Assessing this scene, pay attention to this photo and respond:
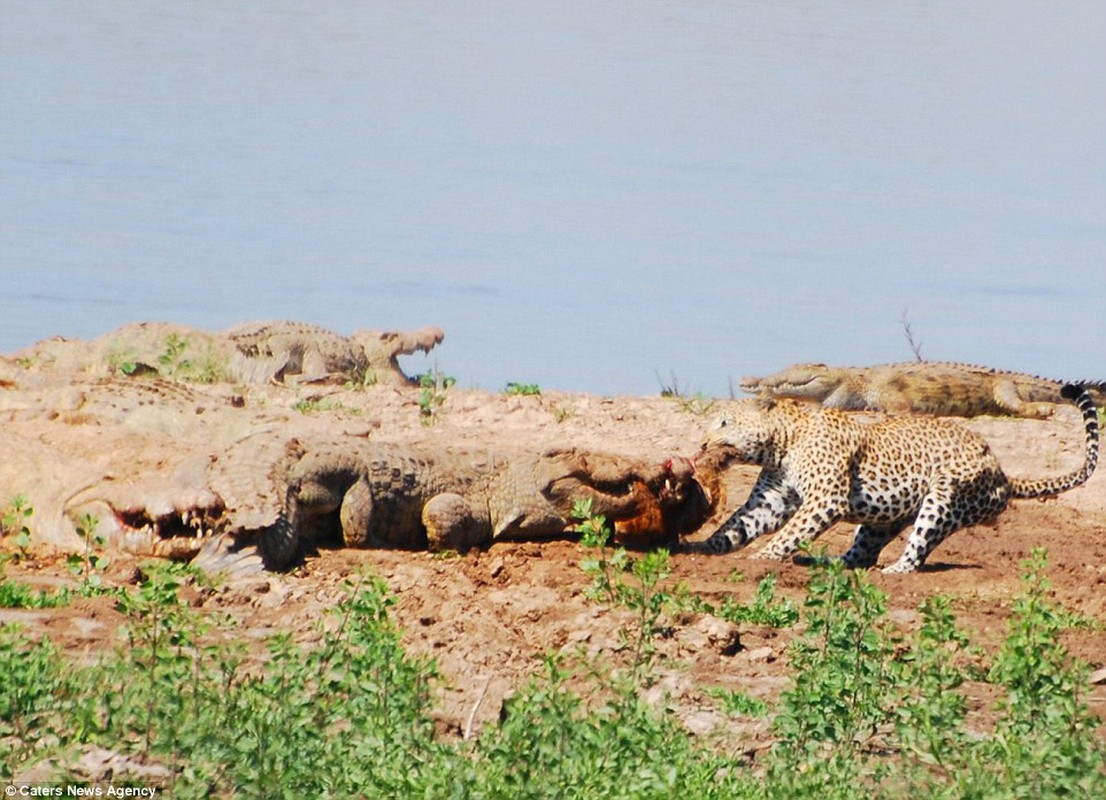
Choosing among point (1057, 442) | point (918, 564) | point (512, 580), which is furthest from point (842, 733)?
point (1057, 442)

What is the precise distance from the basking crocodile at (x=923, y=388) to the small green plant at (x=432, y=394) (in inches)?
160

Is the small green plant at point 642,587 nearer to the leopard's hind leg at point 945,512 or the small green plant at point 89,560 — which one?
the small green plant at point 89,560

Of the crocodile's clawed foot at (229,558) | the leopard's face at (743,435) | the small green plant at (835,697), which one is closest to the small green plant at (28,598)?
the crocodile's clawed foot at (229,558)

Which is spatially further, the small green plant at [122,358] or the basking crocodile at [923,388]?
the basking crocodile at [923,388]

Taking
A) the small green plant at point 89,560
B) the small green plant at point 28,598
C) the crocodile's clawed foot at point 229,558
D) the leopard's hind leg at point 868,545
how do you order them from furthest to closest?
the leopard's hind leg at point 868,545, the crocodile's clawed foot at point 229,558, the small green plant at point 89,560, the small green plant at point 28,598

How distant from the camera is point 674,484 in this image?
1055cm

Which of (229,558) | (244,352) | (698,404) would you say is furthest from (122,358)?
(229,558)

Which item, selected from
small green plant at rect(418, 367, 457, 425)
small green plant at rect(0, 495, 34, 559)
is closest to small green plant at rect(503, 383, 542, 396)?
small green plant at rect(418, 367, 457, 425)

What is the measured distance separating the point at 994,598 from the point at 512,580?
7.81ft

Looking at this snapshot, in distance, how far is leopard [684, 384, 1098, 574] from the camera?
10391 mm

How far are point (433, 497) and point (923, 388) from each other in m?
9.61

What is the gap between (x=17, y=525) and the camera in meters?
9.64

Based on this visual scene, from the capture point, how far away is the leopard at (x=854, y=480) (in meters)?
10.4

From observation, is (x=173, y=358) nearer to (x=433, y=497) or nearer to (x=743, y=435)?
(x=433, y=497)
